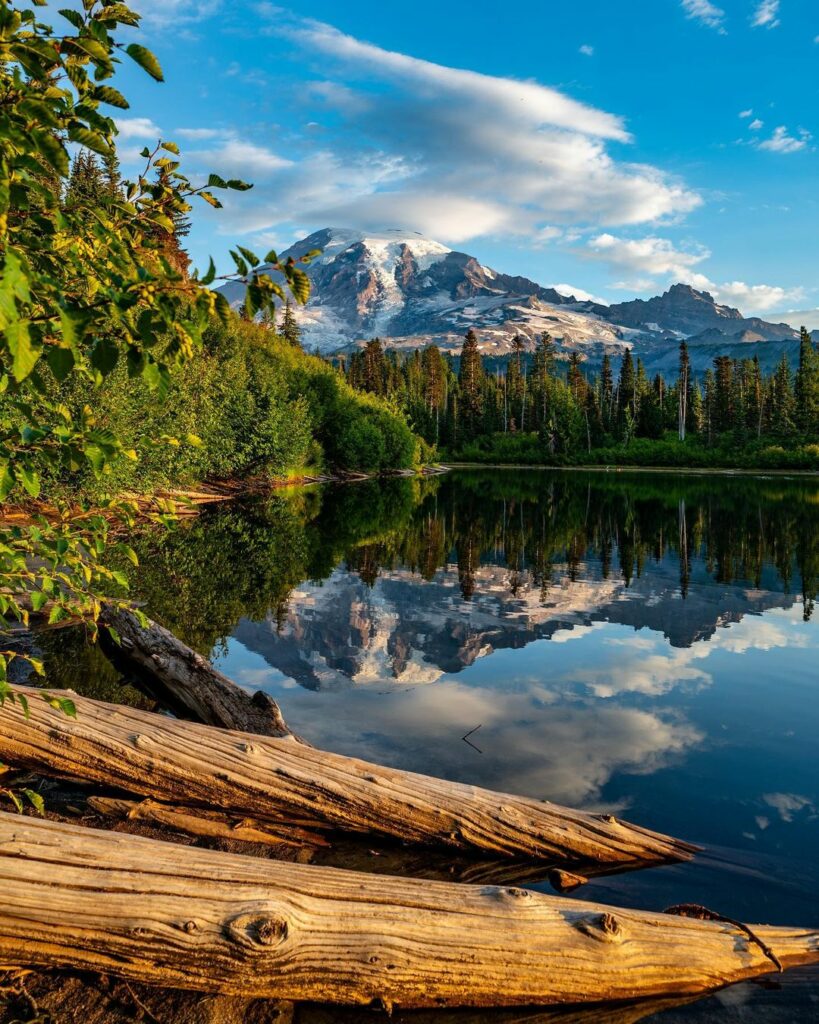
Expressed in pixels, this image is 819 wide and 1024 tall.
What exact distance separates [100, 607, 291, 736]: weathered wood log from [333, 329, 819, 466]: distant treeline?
93.0 metres

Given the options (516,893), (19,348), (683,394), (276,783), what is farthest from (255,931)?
(683,394)

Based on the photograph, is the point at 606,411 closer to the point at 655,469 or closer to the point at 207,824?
the point at 655,469

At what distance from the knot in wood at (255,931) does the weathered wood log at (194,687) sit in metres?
3.62

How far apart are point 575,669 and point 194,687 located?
26.8ft

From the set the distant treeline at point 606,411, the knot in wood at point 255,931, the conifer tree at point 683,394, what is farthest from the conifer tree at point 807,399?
the knot in wood at point 255,931

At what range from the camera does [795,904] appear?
6301 millimetres

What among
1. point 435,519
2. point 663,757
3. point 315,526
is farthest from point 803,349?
point 663,757

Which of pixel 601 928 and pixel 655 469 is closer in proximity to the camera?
pixel 601 928

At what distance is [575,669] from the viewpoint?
1380 cm

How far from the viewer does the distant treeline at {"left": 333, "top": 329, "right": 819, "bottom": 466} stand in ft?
349

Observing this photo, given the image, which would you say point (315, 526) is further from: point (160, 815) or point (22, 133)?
point (22, 133)

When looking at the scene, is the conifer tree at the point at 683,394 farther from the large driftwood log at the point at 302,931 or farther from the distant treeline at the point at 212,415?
the large driftwood log at the point at 302,931

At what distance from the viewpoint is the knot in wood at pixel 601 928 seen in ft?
15.9

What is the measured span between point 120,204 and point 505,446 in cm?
12413
